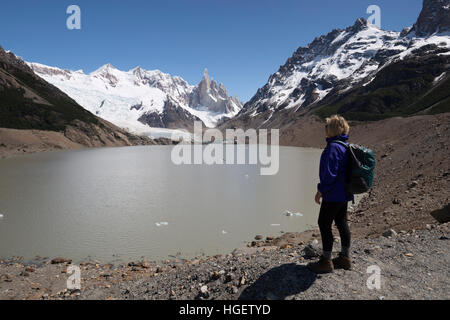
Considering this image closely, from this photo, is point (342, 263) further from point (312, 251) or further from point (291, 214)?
point (291, 214)

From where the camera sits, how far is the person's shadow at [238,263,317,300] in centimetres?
502

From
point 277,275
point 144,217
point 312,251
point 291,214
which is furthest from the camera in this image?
point 291,214

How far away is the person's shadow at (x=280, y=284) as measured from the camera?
5016 mm

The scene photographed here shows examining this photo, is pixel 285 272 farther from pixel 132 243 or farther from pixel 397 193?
pixel 397 193

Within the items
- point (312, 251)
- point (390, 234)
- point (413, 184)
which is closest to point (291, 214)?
point (413, 184)

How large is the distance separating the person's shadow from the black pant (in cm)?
69

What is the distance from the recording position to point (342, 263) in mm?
5582

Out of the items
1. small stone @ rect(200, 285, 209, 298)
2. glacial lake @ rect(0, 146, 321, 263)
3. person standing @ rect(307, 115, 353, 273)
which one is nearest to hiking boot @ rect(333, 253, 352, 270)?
person standing @ rect(307, 115, 353, 273)

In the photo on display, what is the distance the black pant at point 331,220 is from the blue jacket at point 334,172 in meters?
0.15

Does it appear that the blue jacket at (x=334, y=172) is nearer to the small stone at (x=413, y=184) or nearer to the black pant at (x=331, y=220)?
the black pant at (x=331, y=220)

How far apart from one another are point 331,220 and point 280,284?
1.54 metres

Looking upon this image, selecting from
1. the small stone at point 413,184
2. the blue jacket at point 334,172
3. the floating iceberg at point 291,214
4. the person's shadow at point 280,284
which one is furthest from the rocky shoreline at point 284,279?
the small stone at point 413,184

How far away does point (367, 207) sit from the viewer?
1538cm

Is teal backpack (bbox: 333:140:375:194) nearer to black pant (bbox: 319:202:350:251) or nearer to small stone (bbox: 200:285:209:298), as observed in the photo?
black pant (bbox: 319:202:350:251)
